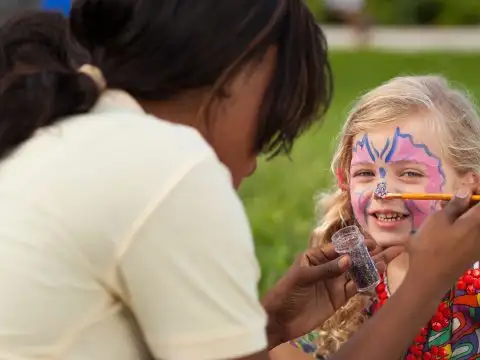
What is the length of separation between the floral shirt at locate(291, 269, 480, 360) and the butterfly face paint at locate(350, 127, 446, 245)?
216 mm

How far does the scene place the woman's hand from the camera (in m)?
2.71

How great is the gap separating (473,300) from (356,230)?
1.24ft

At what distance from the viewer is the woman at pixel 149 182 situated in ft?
6.26

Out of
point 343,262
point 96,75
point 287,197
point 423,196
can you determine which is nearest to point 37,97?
point 96,75

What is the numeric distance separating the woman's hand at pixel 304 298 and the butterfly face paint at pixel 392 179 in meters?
0.25

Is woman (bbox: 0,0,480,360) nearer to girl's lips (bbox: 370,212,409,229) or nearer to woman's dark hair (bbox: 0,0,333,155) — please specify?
woman's dark hair (bbox: 0,0,333,155)

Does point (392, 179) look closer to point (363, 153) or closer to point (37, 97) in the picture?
point (363, 153)

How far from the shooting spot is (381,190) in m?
3.04

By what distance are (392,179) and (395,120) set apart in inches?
6.9

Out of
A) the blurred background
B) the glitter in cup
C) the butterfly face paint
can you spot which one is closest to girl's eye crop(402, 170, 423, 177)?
the butterfly face paint

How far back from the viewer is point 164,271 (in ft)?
6.23

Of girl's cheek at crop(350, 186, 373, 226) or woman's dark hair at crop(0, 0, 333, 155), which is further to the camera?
girl's cheek at crop(350, 186, 373, 226)

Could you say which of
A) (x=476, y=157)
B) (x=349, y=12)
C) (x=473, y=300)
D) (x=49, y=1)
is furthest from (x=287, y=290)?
(x=349, y=12)

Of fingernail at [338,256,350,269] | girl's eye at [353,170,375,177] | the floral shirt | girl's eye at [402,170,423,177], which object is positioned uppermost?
fingernail at [338,256,350,269]
